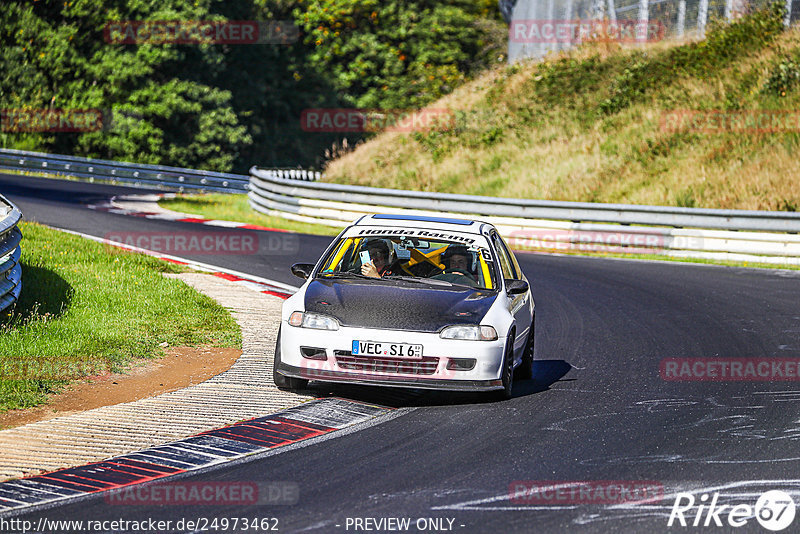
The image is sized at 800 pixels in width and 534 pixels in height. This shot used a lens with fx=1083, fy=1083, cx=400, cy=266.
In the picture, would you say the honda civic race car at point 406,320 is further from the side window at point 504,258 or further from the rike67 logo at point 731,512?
the rike67 logo at point 731,512

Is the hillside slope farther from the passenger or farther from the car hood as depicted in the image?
the car hood

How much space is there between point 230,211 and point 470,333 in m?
21.0

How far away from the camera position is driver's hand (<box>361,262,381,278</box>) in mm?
9866

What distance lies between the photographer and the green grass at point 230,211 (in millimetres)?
24750

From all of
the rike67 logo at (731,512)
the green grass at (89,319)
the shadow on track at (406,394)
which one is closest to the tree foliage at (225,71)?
the green grass at (89,319)

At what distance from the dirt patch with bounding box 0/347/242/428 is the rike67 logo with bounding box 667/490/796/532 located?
4.59m

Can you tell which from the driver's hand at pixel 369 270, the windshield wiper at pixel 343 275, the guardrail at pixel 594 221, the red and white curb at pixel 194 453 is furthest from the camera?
the guardrail at pixel 594 221

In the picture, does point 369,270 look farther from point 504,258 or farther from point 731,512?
point 731,512

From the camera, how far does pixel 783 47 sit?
Answer: 3006cm

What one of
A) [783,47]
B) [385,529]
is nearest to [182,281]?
[385,529]

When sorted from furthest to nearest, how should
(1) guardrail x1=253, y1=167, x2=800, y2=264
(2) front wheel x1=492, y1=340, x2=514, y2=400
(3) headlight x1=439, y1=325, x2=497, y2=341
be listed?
(1) guardrail x1=253, y1=167, x2=800, y2=264 → (2) front wheel x1=492, y1=340, x2=514, y2=400 → (3) headlight x1=439, y1=325, x2=497, y2=341

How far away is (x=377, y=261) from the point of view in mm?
10055

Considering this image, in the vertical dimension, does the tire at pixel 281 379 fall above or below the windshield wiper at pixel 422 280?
below

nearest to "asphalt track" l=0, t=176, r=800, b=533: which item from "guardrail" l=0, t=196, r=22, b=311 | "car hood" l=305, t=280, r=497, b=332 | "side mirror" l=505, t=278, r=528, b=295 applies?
"car hood" l=305, t=280, r=497, b=332
